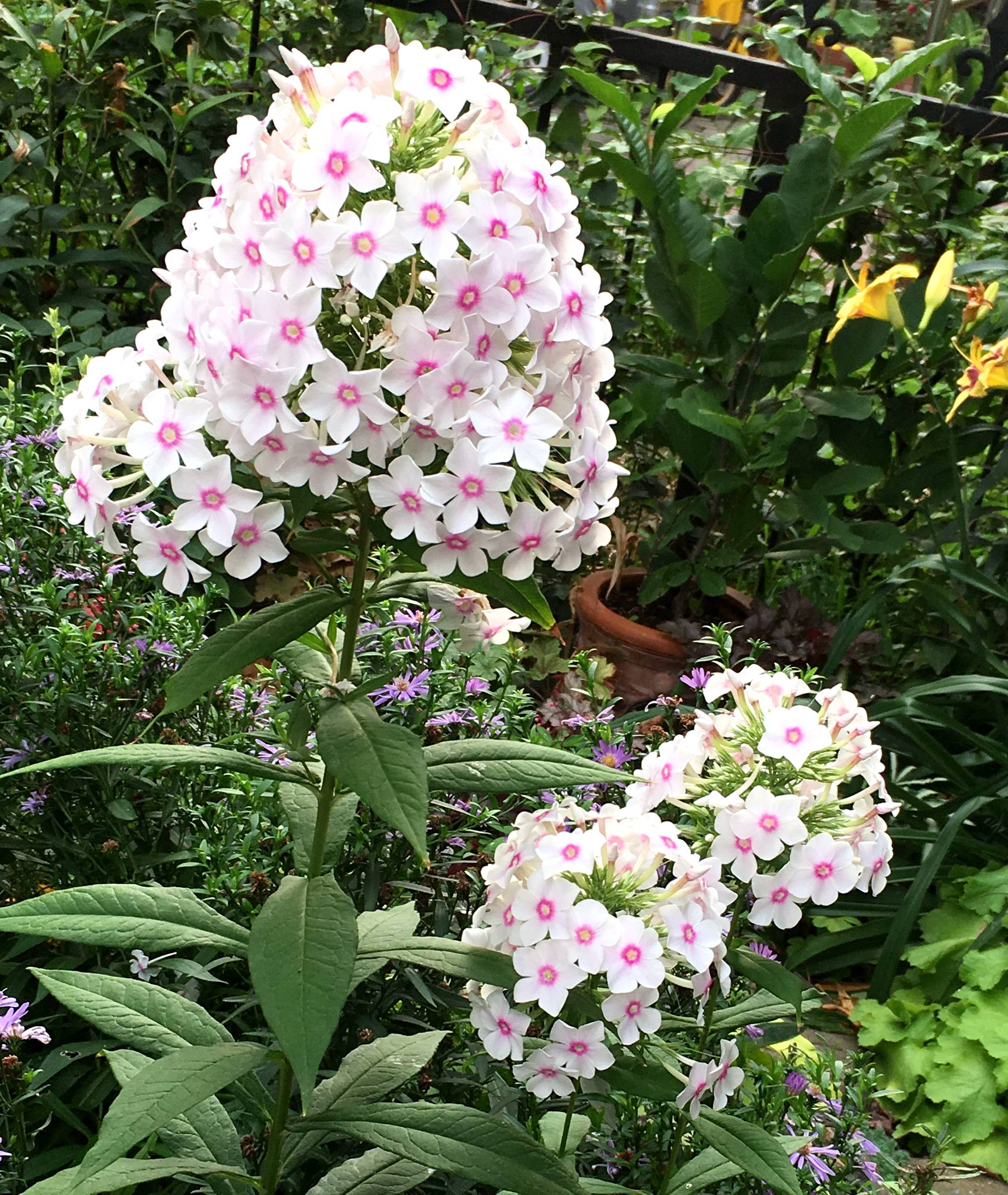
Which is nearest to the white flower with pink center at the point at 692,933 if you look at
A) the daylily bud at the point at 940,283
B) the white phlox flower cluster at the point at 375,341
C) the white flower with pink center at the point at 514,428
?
the white phlox flower cluster at the point at 375,341

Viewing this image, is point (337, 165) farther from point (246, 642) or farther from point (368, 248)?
point (246, 642)

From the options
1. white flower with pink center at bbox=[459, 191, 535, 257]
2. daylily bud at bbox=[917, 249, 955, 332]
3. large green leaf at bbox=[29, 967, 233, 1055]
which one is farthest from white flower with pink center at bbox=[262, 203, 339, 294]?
daylily bud at bbox=[917, 249, 955, 332]

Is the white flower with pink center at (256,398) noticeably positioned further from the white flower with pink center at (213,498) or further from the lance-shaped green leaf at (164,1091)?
the lance-shaped green leaf at (164,1091)

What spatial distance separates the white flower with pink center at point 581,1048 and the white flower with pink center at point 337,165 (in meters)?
0.79

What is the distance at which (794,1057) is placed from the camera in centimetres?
187

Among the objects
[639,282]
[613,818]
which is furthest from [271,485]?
[639,282]

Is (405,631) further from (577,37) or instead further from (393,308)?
(577,37)

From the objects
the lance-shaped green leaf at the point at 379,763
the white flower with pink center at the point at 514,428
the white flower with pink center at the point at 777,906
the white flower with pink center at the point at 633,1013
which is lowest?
Result: the white flower with pink center at the point at 633,1013

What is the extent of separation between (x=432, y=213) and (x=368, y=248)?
0.20 ft

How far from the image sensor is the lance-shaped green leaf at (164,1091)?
1086mm

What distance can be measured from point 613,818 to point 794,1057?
2.77 feet

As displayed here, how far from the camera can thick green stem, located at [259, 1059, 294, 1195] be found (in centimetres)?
129

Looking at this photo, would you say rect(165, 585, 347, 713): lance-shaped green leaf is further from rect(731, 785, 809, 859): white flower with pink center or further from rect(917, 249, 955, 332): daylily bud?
rect(917, 249, 955, 332): daylily bud

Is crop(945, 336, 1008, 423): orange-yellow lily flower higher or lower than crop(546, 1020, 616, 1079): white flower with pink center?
higher
